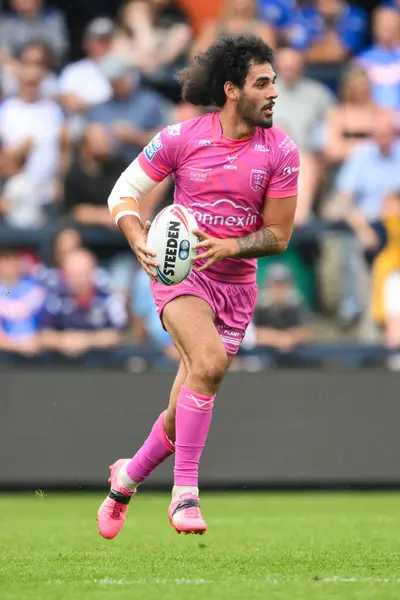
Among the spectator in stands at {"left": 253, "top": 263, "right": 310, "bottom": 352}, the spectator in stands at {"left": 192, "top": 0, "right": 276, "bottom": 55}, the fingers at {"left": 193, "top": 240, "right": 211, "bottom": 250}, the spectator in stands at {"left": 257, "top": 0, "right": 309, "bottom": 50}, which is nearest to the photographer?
the fingers at {"left": 193, "top": 240, "right": 211, "bottom": 250}

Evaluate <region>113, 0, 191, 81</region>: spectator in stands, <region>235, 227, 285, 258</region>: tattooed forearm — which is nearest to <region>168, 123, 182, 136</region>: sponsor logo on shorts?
<region>235, 227, 285, 258</region>: tattooed forearm

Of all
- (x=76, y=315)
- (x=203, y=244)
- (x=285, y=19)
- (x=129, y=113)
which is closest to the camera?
(x=203, y=244)

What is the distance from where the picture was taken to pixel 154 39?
13.4 metres

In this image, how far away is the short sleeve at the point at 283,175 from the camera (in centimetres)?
630

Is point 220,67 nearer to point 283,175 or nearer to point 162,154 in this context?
point 162,154

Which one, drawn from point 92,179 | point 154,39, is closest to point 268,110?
point 92,179

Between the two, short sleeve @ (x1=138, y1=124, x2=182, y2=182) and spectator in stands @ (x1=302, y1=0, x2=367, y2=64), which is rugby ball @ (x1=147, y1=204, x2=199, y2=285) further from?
spectator in stands @ (x1=302, y1=0, x2=367, y2=64)

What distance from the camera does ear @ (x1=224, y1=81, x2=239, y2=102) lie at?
6.36 m

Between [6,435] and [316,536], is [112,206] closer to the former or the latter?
[316,536]

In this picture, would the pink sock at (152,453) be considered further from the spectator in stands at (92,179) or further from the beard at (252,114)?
the spectator in stands at (92,179)

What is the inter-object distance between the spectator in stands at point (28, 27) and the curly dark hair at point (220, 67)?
22.9ft

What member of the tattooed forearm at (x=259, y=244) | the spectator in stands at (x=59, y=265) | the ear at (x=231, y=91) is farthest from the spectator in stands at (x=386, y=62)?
the tattooed forearm at (x=259, y=244)

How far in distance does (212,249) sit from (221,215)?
1.43 feet

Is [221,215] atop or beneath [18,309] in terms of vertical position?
atop
